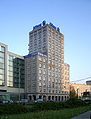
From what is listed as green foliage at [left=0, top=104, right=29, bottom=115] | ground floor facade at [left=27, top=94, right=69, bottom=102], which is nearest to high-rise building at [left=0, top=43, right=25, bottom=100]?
ground floor facade at [left=27, top=94, right=69, bottom=102]

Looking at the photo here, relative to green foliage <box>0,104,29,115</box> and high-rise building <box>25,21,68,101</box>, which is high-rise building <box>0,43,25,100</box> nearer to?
high-rise building <box>25,21,68,101</box>

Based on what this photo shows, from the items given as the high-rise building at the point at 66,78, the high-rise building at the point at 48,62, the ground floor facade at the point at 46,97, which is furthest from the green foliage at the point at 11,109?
the high-rise building at the point at 66,78

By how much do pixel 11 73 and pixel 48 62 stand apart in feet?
114

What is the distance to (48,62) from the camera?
15038 centimetres

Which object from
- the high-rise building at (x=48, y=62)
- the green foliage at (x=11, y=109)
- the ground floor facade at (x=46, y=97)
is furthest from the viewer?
the high-rise building at (x=48, y=62)

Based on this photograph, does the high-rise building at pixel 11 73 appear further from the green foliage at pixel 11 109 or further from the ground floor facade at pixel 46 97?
the green foliage at pixel 11 109

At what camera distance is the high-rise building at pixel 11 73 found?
109250 millimetres

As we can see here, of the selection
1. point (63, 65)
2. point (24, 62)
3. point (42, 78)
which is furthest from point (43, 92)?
point (63, 65)

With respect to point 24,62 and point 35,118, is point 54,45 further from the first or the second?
point 35,118

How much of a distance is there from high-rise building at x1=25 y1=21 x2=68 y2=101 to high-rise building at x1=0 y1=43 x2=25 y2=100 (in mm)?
9186

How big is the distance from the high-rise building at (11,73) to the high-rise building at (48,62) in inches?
362

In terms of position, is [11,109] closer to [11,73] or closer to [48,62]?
[11,73]

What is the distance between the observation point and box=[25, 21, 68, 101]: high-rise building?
14250 centimetres

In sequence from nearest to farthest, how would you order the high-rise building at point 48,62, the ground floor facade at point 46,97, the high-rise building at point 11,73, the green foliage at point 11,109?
the green foliage at point 11,109, the high-rise building at point 11,73, the ground floor facade at point 46,97, the high-rise building at point 48,62
